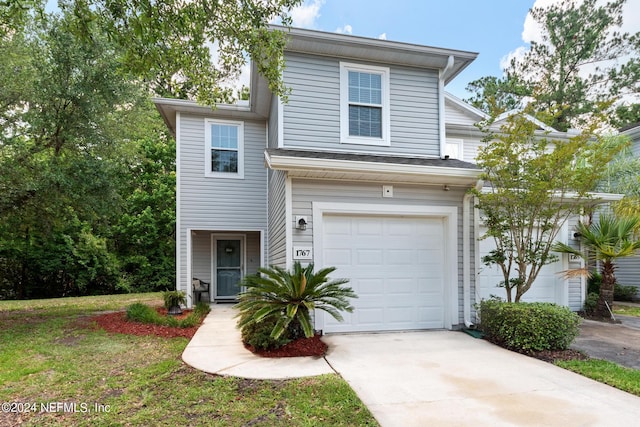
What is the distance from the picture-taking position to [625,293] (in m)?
11.3

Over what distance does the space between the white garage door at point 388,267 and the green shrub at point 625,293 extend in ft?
28.1

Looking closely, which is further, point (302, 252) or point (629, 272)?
point (629, 272)

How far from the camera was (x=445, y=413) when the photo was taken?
124 inches

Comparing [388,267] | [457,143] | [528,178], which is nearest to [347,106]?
[388,267]

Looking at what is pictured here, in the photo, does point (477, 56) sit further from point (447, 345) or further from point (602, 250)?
point (447, 345)

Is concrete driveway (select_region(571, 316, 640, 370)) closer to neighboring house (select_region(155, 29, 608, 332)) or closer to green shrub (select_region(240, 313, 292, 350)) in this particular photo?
neighboring house (select_region(155, 29, 608, 332))

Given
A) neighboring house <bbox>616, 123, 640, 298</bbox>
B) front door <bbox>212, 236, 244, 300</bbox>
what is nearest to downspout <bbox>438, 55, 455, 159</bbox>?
front door <bbox>212, 236, 244, 300</bbox>

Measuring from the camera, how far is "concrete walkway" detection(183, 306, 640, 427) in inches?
123

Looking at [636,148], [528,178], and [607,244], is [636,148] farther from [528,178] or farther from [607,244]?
[528,178]

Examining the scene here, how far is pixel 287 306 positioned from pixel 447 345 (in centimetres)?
249

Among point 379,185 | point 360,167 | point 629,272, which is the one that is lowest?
point 629,272

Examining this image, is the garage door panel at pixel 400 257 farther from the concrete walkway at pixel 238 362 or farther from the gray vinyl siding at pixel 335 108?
the concrete walkway at pixel 238 362

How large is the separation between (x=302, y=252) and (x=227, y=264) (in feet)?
18.3

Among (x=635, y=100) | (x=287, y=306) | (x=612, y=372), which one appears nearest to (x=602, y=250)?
(x=612, y=372)
